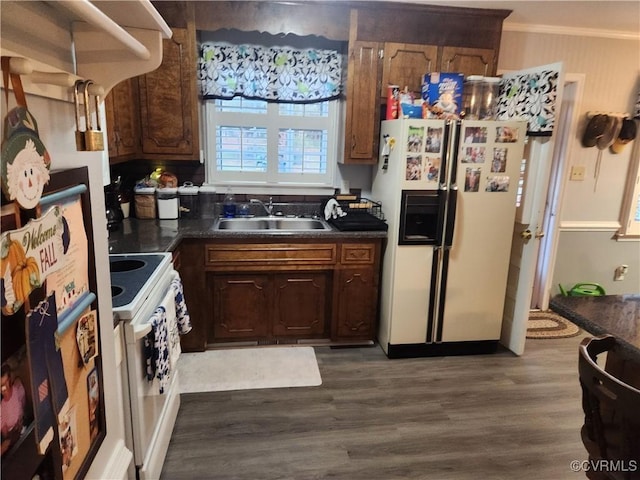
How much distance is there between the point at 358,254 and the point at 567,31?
2.48 metres

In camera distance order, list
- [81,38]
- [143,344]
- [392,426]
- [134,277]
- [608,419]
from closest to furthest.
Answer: [81,38] < [608,419] < [143,344] < [134,277] < [392,426]

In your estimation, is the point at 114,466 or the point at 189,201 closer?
the point at 114,466

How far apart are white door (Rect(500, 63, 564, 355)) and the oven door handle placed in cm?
247

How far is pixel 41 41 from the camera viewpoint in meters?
0.78

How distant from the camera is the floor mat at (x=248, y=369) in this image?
2584mm

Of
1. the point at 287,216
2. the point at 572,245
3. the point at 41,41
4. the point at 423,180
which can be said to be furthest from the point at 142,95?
the point at 572,245

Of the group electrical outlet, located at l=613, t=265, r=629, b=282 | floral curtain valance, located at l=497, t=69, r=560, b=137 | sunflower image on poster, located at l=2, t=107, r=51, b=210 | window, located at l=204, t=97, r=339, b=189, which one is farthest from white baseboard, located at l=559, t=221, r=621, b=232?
sunflower image on poster, located at l=2, t=107, r=51, b=210

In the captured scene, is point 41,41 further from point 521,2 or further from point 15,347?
point 521,2

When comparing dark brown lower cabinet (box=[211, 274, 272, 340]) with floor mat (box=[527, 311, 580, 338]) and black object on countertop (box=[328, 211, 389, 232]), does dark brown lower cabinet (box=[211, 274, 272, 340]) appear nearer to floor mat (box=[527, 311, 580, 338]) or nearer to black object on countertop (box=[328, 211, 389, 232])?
black object on countertop (box=[328, 211, 389, 232])

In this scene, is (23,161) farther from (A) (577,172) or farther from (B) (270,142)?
(A) (577,172)

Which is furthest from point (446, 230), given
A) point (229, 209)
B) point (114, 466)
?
point (114, 466)

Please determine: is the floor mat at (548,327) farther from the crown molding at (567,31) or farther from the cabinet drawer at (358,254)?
the crown molding at (567,31)

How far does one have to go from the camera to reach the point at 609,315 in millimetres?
1473

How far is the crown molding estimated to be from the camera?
3.26 m
